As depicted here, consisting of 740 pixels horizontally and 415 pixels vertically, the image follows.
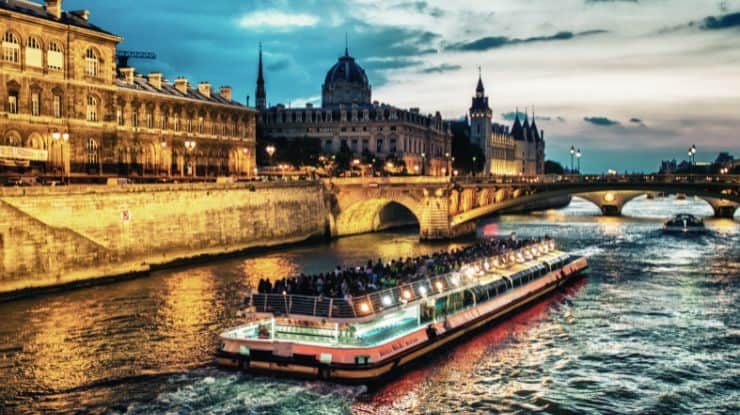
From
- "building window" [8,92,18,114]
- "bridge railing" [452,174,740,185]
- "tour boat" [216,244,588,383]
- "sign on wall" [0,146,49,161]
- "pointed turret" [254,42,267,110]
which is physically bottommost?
"tour boat" [216,244,588,383]

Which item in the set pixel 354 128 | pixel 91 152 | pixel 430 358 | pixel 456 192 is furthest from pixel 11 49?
pixel 354 128

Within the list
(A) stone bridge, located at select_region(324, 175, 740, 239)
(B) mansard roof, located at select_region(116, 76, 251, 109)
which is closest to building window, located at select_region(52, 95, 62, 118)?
(B) mansard roof, located at select_region(116, 76, 251, 109)

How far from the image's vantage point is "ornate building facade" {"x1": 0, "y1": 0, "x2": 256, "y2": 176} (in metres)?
48.0

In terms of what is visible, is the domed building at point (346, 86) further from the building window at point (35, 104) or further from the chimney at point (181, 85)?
the building window at point (35, 104)

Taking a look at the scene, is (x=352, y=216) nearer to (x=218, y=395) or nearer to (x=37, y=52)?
(x=37, y=52)

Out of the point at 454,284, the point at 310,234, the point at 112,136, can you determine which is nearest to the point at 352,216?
the point at 310,234

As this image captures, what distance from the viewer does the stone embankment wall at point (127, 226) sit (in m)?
37.8

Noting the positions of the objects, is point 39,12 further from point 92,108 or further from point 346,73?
point 346,73

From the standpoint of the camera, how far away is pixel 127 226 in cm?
4562

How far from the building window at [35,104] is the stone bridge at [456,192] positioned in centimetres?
2718

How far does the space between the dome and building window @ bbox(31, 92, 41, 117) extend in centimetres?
9584

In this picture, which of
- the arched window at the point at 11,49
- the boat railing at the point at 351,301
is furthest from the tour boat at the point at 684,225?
the arched window at the point at 11,49

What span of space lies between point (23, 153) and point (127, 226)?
7719 mm

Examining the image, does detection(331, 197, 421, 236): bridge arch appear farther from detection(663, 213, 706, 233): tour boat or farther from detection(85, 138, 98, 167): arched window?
detection(663, 213, 706, 233): tour boat
